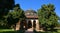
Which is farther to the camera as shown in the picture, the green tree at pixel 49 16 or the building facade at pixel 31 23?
the building facade at pixel 31 23

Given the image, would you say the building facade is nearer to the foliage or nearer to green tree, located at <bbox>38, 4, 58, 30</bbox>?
the foliage

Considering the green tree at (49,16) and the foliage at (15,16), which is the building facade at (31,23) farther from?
the green tree at (49,16)

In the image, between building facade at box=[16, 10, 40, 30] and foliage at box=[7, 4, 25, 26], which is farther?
building facade at box=[16, 10, 40, 30]

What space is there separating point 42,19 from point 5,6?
78.4 feet

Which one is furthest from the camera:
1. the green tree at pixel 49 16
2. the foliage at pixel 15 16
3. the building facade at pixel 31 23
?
the building facade at pixel 31 23

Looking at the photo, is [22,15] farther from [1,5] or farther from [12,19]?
[1,5]

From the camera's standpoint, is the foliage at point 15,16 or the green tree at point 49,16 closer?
the green tree at point 49,16

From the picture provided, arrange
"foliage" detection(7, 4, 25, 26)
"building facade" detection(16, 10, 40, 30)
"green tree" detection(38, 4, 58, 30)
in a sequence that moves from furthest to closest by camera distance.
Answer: "building facade" detection(16, 10, 40, 30) → "foliage" detection(7, 4, 25, 26) → "green tree" detection(38, 4, 58, 30)

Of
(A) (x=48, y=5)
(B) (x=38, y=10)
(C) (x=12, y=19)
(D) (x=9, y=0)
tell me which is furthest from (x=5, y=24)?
(D) (x=9, y=0)

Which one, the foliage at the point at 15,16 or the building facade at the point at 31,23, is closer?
the foliage at the point at 15,16

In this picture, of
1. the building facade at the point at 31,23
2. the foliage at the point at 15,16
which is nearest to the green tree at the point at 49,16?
the foliage at the point at 15,16

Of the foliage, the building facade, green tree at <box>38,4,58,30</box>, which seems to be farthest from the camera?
the building facade

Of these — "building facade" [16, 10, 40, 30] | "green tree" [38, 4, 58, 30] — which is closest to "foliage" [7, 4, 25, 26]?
"building facade" [16, 10, 40, 30]

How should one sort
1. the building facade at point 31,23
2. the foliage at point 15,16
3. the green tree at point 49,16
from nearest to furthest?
1. the green tree at point 49,16
2. the foliage at point 15,16
3. the building facade at point 31,23
